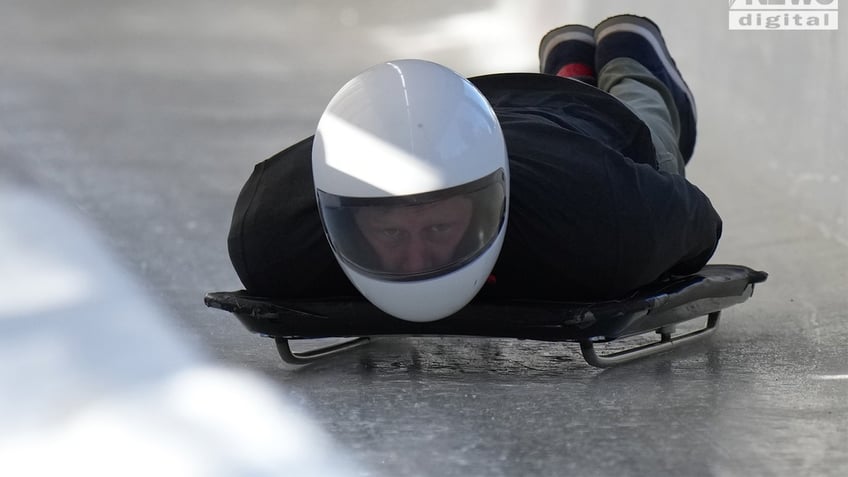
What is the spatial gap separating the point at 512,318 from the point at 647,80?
Result: 1177mm

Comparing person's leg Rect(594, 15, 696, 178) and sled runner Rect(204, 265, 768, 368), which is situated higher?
person's leg Rect(594, 15, 696, 178)

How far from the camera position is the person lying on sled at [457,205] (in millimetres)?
1839

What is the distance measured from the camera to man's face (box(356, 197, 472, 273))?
72.1 inches

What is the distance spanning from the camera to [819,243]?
3.34 m

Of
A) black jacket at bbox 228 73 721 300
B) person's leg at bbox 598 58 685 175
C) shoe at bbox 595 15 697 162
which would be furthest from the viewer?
shoe at bbox 595 15 697 162

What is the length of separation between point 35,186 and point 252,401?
7.30 ft

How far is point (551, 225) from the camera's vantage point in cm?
203

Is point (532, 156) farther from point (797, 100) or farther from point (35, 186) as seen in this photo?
point (35, 186)

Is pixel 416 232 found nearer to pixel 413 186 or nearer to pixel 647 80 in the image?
pixel 413 186

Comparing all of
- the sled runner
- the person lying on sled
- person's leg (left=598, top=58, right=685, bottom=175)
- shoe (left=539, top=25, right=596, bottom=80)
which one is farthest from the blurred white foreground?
shoe (left=539, top=25, right=596, bottom=80)

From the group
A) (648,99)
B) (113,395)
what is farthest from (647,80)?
(113,395)

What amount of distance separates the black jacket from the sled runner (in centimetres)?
4

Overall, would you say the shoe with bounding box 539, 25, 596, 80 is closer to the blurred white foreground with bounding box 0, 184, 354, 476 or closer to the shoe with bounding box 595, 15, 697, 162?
the shoe with bounding box 595, 15, 697, 162

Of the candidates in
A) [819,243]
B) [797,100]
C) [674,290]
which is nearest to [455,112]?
[674,290]
